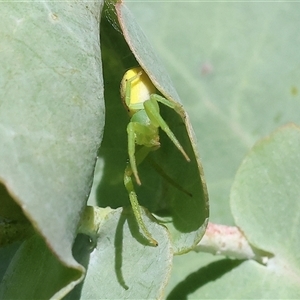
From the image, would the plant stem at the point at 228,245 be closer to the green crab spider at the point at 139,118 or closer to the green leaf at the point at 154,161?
the green leaf at the point at 154,161

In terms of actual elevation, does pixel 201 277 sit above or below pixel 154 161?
below

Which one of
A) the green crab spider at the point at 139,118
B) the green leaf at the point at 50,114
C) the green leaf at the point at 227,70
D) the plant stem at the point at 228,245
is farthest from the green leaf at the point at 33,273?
the green leaf at the point at 227,70

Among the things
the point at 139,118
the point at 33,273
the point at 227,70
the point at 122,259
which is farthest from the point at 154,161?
the point at 227,70

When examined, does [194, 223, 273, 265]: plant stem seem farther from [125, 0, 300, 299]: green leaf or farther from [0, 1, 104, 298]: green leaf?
[0, 1, 104, 298]: green leaf

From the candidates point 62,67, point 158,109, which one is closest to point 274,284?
point 158,109

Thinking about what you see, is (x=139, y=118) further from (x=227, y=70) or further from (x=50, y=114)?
(x=227, y=70)

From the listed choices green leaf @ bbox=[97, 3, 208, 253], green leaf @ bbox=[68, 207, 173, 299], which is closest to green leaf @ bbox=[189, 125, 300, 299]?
green leaf @ bbox=[97, 3, 208, 253]
